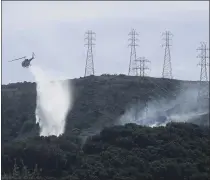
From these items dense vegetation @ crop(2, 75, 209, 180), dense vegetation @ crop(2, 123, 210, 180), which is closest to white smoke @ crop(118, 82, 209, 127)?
dense vegetation @ crop(2, 75, 209, 180)

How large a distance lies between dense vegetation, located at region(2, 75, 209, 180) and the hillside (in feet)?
0.78

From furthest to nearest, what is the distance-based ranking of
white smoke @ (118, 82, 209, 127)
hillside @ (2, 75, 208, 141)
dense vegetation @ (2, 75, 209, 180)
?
white smoke @ (118, 82, 209, 127), hillside @ (2, 75, 208, 141), dense vegetation @ (2, 75, 209, 180)

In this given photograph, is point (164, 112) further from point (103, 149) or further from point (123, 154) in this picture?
point (123, 154)

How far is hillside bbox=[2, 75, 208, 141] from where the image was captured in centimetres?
12225

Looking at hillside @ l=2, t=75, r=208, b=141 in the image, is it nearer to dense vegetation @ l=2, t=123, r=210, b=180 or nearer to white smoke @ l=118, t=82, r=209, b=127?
white smoke @ l=118, t=82, r=209, b=127

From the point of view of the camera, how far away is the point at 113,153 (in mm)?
85688

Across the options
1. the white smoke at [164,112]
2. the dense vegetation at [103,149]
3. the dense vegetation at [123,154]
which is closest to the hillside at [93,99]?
the dense vegetation at [103,149]

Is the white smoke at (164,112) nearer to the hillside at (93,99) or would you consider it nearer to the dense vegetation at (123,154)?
the hillside at (93,99)

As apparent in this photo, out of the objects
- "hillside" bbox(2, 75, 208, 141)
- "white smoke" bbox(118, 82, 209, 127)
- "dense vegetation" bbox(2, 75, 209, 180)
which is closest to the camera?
"dense vegetation" bbox(2, 75, 209, 180)

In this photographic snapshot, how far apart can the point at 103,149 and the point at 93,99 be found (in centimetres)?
4717

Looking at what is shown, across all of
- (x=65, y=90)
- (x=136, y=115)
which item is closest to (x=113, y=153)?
(x=136, y=115)

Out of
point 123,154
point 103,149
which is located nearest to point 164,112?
point 103,149

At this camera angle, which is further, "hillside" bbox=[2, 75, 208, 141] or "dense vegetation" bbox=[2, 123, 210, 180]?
"hillside" bbox=[2, 75, 208, 141]

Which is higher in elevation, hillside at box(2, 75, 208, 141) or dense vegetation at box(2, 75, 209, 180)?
hillside at box(2, 75, 208, 141)
